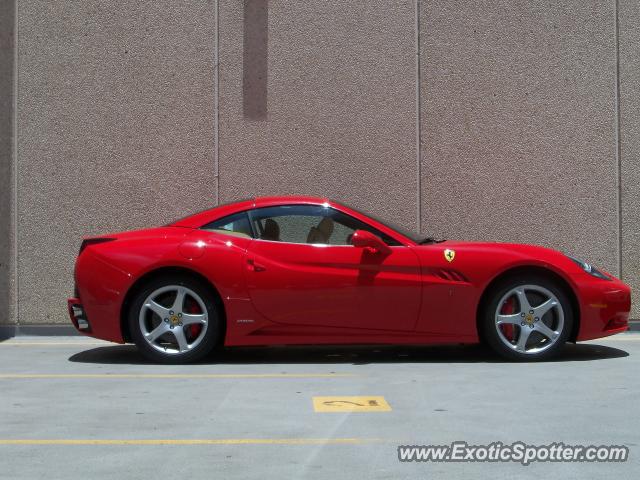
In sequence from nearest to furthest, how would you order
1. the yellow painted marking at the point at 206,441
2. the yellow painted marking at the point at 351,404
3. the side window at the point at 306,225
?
the yellow painted marking at the point at 206,441, the yellow painted marking at the point at 351,404, the side window at the point at 306,225

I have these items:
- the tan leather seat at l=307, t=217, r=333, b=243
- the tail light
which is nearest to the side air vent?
the tan leather seat at l=307, t=217, r=333, b=243

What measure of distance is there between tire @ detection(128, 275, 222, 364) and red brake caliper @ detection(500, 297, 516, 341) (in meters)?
2.19

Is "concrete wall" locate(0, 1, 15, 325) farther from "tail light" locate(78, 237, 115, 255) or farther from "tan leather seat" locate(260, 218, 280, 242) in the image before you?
"tan leather seat" locate(260, 218, 280, 242)

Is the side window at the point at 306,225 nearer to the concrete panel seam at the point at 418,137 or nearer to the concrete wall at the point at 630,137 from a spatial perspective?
the concrete panel seam at the point at 418,137

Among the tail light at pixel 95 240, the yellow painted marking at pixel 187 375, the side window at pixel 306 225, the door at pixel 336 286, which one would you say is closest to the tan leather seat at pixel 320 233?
the side window at pixel 306 225

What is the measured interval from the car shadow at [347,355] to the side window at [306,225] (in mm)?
984

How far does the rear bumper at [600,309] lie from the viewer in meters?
8.51

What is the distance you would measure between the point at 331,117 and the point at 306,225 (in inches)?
127

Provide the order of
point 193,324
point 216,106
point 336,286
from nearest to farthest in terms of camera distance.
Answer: point 336,286 → point 193,324 → point 216,106

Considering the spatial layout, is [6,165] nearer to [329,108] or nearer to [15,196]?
[15,196]

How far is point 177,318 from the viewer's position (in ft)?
27.7

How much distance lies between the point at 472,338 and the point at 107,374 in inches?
109

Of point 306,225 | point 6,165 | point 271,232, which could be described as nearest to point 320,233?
point 306,225

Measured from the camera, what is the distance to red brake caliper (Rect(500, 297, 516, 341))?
8492mm
